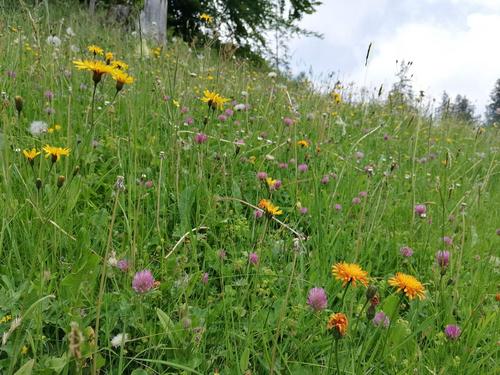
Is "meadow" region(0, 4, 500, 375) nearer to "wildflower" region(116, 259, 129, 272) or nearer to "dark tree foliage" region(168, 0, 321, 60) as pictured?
"wildflower" region(116, 259, 129, 272)

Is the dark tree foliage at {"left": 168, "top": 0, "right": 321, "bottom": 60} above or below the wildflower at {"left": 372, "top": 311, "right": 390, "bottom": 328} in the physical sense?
above

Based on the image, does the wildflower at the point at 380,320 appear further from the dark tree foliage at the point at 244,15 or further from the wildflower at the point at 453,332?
the dark tree foliage at the point at 244,15

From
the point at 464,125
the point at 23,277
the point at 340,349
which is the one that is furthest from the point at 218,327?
the point at 464,125

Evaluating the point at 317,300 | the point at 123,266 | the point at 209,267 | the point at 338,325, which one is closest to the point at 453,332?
the point at 317,300

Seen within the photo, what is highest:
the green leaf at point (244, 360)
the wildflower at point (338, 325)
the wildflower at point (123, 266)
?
the wildflower at point (338, 325)

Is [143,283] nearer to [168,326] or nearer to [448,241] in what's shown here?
[168,326]

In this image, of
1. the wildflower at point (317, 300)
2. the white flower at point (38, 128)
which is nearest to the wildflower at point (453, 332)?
the wildflower at point (317, 300)

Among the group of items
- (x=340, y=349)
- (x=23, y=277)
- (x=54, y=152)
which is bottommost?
(x=340, y=349)

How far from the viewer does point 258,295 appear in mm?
1246

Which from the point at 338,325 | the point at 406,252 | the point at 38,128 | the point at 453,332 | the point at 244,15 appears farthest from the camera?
the point at 244,15

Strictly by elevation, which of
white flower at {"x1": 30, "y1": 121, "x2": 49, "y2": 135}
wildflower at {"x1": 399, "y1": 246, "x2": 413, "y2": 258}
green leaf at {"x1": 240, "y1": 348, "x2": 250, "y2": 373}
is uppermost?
white flower at {"x1": 30, "y1": 121, "x2": 49, "y2": 135}

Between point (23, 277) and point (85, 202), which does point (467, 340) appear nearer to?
point (23, 277)

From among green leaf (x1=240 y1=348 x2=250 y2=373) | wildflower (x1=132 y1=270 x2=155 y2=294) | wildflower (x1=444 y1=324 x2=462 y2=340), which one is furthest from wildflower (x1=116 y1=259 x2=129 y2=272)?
wildflower (x1=444 y1=324 x2=462 y2=340)

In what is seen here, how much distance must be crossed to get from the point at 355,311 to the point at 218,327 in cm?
40
